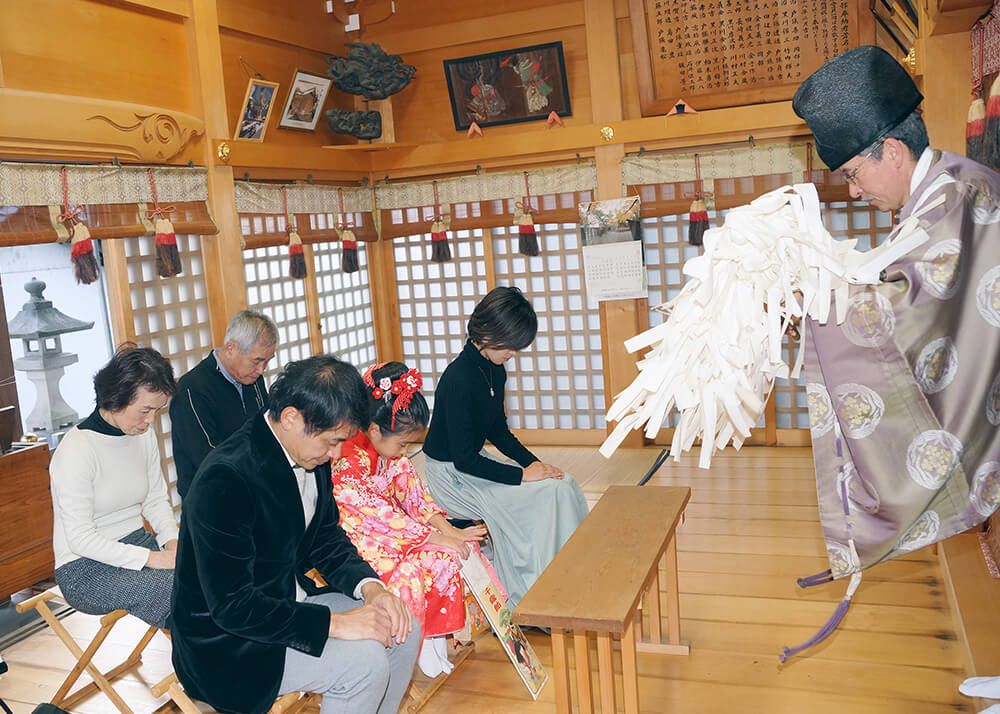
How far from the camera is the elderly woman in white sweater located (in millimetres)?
2812

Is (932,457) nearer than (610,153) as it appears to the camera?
Yes

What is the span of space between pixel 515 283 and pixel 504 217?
1.86 ft

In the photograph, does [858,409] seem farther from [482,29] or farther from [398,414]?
[482,29]

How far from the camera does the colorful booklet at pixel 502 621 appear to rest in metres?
2.92

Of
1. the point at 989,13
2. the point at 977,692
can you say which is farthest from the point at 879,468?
the point at 989,13

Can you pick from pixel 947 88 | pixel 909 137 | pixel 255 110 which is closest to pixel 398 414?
pixel 909 137

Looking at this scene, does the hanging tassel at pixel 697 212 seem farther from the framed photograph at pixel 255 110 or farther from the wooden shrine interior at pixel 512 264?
the framed photograph at pixel 255 110

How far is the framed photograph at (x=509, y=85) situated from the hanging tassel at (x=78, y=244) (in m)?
3.16

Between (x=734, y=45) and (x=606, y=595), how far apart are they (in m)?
4.40

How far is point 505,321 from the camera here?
11.3 feet

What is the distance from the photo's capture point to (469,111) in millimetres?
6441

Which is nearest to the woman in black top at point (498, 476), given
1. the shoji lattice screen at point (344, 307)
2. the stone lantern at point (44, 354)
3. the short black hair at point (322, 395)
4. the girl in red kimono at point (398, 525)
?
the girl in red kimono at point (398, 525)

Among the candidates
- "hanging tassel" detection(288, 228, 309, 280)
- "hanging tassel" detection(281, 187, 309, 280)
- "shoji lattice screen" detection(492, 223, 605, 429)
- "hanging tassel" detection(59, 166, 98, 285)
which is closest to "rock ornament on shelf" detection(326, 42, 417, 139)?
"hanging tassel" detection(281, 187, 309, 280)

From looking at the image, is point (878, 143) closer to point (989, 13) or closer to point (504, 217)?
point (989, 13)
